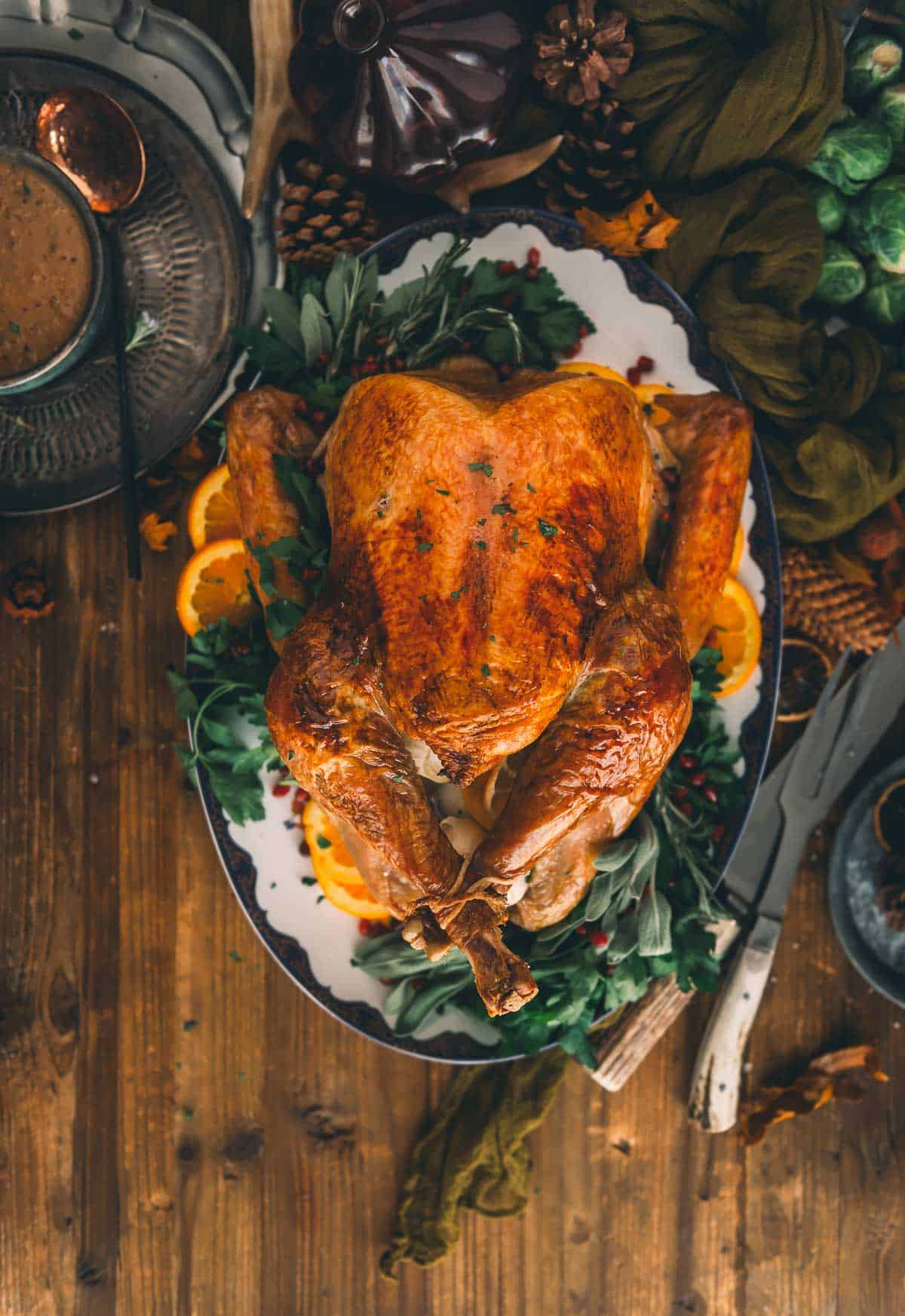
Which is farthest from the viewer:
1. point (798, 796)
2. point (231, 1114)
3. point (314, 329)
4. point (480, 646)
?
point (231, 1114)

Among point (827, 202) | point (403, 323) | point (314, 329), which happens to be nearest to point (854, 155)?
point (827, 202)

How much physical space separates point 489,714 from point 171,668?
2.82 ft

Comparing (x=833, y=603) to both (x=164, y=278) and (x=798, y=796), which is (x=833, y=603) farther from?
(x=164, y=278)

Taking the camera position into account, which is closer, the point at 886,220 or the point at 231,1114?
the point at 886,220

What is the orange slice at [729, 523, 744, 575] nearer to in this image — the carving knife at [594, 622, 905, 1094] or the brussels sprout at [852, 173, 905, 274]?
the carving knife at [594, 622, 905, 1094]

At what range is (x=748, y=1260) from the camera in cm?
206

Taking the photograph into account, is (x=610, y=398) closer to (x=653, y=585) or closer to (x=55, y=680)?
(x=653, y=585)

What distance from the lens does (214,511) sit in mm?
1783

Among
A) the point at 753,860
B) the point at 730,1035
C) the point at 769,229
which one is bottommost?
the point at 730,1035

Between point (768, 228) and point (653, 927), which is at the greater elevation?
point (768, 228)

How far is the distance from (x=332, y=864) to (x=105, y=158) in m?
1.28

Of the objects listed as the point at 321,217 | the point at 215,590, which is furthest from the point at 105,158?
the point at 215,590

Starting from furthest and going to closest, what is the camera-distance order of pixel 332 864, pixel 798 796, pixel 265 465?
pixel 798 796, pixel 332 864, pixel 265 465

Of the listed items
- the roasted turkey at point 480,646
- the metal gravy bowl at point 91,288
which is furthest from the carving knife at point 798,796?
the metal gravy bowl at point 91,288
